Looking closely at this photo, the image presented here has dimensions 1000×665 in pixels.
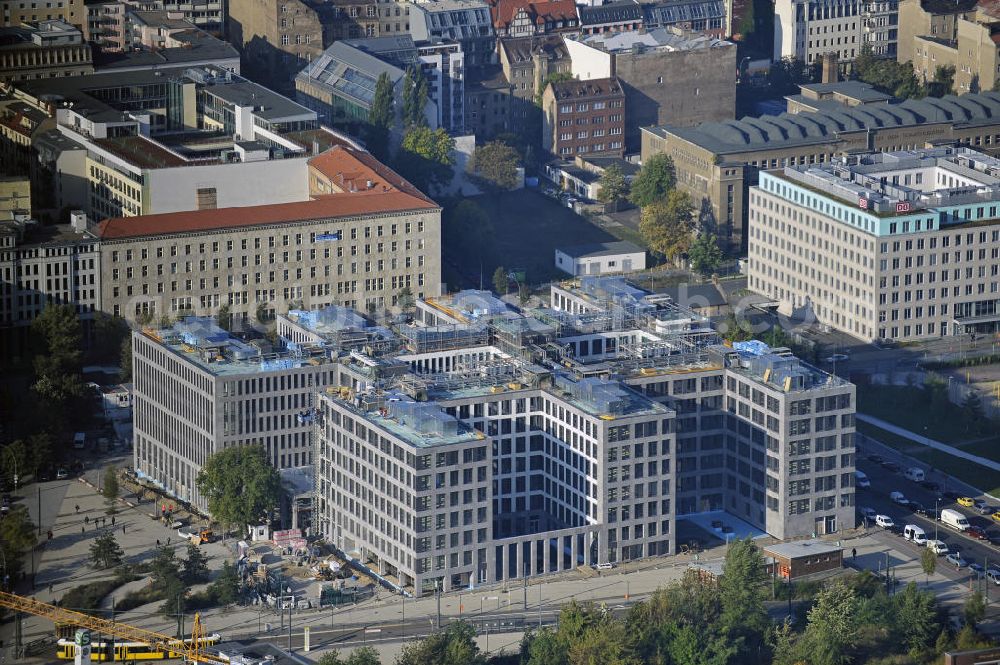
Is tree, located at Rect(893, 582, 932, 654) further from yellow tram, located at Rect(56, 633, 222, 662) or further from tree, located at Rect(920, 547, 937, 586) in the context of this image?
yellow tram, located at Rect(56, 633, 222, 662)

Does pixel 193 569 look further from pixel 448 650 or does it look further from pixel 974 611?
pixel 974 611

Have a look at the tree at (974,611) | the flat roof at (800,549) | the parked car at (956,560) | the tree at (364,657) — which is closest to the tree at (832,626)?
the tree at (974,611)

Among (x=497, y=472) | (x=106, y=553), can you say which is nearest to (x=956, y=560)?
(x=497, y=472)

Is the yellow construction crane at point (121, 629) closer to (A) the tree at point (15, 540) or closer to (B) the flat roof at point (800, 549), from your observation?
(A) the tree at point (15, 540)

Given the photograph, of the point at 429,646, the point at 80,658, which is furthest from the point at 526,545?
the point at 80,658

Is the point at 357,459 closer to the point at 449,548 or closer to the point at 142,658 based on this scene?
the point at 449,548

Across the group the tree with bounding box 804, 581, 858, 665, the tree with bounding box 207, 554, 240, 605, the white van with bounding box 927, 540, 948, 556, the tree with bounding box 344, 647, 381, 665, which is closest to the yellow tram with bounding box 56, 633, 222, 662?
the tree with bounding box 207, 554, 240, 605
